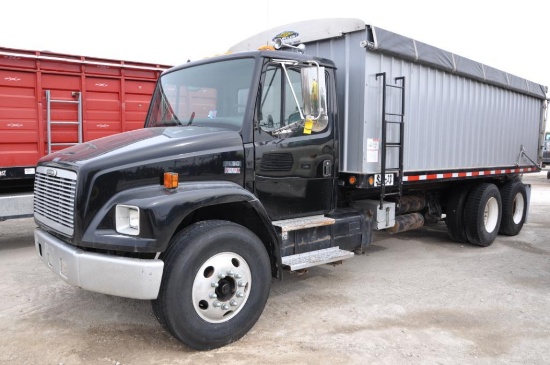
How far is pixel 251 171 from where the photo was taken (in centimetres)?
414

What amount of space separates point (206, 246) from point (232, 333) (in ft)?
2.50

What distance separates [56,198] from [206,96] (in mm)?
1627

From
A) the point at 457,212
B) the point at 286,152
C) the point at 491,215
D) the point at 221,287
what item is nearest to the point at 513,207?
the point at 491,215

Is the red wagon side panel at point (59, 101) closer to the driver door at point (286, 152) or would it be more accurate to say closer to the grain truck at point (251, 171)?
the grain truck at point (251, 171)

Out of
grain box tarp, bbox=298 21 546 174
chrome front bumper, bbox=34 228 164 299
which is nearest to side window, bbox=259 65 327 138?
grain box tarp, bbox=298 21 546 174

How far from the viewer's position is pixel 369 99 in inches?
200

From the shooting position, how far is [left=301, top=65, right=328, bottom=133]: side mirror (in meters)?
→ 4.08

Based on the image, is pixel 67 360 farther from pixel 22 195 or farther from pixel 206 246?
pixel 22 195

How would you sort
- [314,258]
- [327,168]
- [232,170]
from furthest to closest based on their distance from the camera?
[327,168]
[314,258]
[232,170]

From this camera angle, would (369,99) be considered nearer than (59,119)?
Yes

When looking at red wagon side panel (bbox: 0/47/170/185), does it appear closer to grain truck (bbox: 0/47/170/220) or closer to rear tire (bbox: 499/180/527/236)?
grain truck (bbox: 0/47/170/220)

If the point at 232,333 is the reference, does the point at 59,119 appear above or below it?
above

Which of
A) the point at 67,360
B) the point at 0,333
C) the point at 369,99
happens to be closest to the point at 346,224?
the point at 369,99

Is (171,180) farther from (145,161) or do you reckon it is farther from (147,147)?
(147,147)
